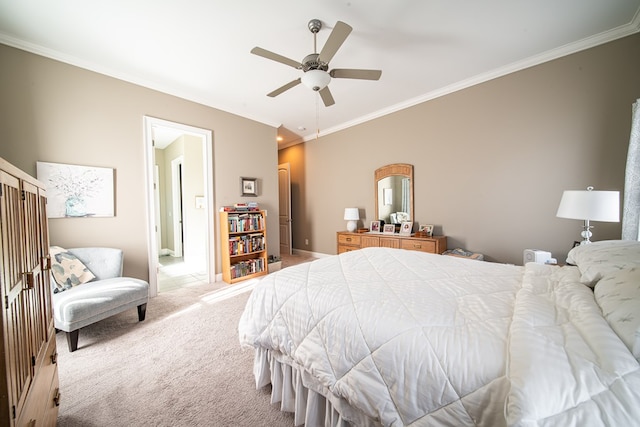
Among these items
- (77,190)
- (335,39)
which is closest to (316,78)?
(335,39)

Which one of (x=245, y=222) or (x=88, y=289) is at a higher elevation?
(x=245, y=222)

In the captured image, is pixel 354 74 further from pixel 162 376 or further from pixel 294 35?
pixel 162 376

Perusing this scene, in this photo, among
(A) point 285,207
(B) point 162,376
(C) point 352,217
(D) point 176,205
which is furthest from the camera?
(A) point 285,207

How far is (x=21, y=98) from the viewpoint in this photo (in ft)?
7.47

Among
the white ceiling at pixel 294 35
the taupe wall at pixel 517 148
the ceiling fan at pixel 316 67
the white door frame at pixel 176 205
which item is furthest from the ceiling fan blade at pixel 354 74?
the white door frame at pixel 176 205

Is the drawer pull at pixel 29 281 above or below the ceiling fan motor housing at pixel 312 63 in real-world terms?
below

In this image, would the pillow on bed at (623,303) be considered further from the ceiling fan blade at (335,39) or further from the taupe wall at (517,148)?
the taupe wall at (517,148)

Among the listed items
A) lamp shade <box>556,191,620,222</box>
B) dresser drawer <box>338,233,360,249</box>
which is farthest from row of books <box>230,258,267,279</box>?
lamp shade <box>556,191,620,222</box>

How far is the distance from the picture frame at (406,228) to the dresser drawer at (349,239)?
0.73 metres

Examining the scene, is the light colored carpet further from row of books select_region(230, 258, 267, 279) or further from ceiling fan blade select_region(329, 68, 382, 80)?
ceiling fan blade select_region(329, 68, 382, 80)

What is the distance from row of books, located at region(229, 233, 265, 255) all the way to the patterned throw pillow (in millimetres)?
1630

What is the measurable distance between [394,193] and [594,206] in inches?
92.2

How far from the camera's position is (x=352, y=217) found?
13.8 ft

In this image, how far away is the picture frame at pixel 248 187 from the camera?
157 inches
